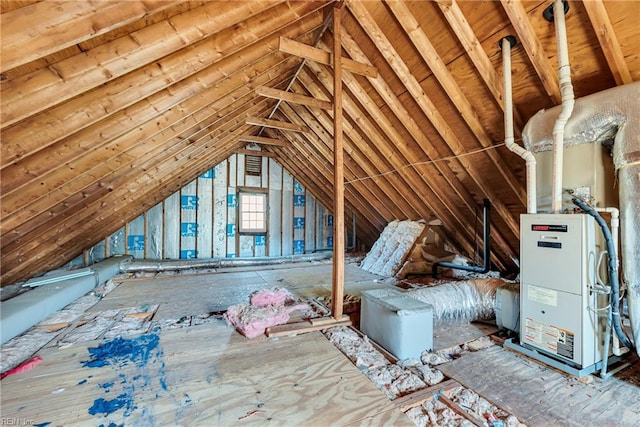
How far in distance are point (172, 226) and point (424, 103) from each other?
6.15 metres

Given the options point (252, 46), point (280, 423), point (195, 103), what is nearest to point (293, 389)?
point (280, 423)

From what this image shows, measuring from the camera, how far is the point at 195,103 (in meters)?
2.64

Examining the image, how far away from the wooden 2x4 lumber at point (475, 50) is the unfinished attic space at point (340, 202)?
0.02m

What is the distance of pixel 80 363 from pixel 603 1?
14.2 feet

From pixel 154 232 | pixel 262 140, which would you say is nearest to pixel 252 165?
pixel 262 140

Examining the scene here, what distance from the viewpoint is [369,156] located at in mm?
4270

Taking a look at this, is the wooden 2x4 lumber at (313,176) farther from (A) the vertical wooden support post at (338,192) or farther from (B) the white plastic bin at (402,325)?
(B) the white plastic bin at (402,325)

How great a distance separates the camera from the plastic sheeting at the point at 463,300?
2715 mm

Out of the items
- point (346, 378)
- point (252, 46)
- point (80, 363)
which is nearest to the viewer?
point (346, 378)

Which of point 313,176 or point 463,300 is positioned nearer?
point 463,300

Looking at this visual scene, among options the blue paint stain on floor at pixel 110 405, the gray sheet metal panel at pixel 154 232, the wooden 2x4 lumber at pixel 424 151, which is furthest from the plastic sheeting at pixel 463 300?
the gray sheet metal panel at pixel 154 232

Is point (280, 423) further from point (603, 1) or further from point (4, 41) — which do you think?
point (603, 1)

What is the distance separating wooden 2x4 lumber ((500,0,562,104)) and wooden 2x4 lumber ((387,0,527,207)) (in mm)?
613

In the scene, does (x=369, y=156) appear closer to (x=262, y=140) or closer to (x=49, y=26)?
(x=262, y=140)
